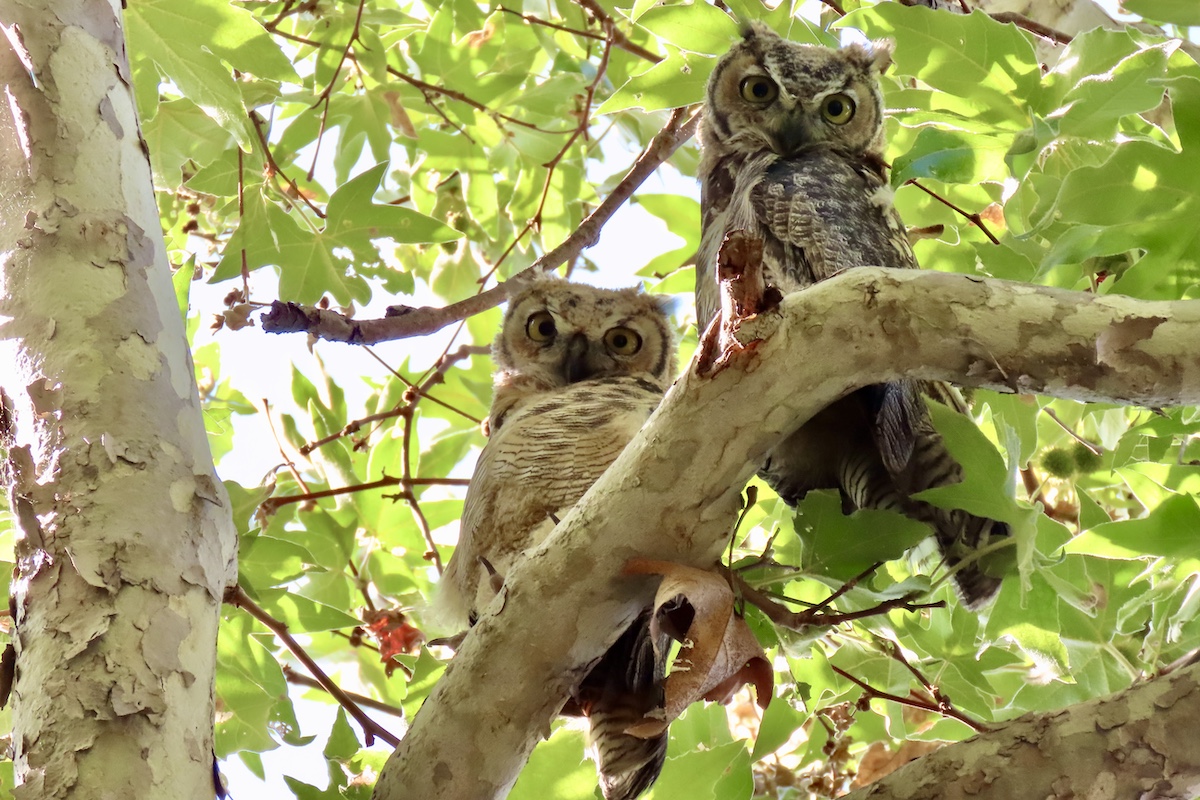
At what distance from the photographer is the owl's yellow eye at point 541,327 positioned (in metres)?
2.90

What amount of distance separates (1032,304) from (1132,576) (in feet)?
3.05

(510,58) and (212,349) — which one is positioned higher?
(510,58)

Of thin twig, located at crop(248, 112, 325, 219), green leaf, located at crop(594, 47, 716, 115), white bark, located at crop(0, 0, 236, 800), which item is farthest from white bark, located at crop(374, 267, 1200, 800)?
thin twig, located at crop(248, 112, 325, 219)

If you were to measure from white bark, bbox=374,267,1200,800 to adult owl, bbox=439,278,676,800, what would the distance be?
15 cm

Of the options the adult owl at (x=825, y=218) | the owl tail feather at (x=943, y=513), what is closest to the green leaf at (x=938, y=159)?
the adult owl at (x=825, y=218)

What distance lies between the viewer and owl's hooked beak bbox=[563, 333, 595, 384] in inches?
111

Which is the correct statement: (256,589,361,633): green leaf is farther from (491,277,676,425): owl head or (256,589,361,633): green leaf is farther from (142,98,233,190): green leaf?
(142,98,233,190): green leaf

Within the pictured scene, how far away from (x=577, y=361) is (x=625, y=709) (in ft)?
3.90

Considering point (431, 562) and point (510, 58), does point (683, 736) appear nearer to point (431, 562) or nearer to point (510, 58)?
point (431, 562)

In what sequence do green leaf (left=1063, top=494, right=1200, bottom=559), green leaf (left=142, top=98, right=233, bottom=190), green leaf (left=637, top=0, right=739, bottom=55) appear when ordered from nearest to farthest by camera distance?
1. green leaf (left=1063, top=494, right=1200, bottom=559)
2. green leaf (left=637, top=0, right=739, bottom=55)
3. green leaf (left=142, top=98, right=233, bottom=190)

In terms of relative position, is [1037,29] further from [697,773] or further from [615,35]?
[697,773]

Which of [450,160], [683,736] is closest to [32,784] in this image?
[683,736]

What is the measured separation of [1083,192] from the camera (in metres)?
1.68

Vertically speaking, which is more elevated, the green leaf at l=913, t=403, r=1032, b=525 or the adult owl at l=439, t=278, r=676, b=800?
the adult owl at l=439, t=278, r=676, b=800
